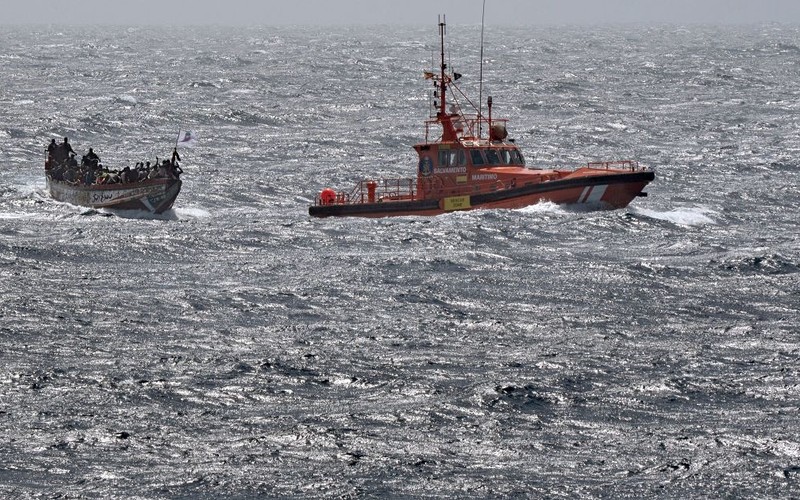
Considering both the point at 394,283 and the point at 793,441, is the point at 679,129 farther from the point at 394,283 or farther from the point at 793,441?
the point at 793,441

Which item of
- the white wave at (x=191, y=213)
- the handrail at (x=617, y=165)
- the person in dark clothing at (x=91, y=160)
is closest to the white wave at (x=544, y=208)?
the handrail at (x=617, y=165)

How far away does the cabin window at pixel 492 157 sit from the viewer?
5184 centimetres

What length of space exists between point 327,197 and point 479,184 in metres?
5.33

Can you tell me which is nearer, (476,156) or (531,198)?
(531,198)

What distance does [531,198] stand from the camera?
49562 mm

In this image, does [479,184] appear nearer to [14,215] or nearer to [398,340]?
[14,215]

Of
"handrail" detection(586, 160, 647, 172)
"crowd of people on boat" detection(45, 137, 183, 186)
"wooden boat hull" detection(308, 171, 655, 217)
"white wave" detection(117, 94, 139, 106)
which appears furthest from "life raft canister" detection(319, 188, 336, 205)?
"white wave" detection(117, 94, 139, 106)

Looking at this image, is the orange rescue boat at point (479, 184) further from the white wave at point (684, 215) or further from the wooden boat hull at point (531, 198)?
the white wave at point (684, 215)

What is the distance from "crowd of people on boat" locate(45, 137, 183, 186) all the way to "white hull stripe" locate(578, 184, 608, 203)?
1447cm

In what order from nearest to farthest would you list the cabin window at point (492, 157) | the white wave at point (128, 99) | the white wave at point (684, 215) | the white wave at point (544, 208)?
the white wave at point (684, 215)
the white wave at point (544, 208)
the cabin window at point (492, 157)
the white wave at point (128, 99)

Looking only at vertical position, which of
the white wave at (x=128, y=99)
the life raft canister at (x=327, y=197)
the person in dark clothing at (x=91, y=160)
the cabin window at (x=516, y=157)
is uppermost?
the cabin window at (x=516, y=157)

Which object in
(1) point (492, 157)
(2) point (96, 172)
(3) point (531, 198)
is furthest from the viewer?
(2) point (96, 172)

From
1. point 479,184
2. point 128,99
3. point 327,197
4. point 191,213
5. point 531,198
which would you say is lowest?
point 128,99

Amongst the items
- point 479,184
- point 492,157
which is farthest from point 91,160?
point 492,157
